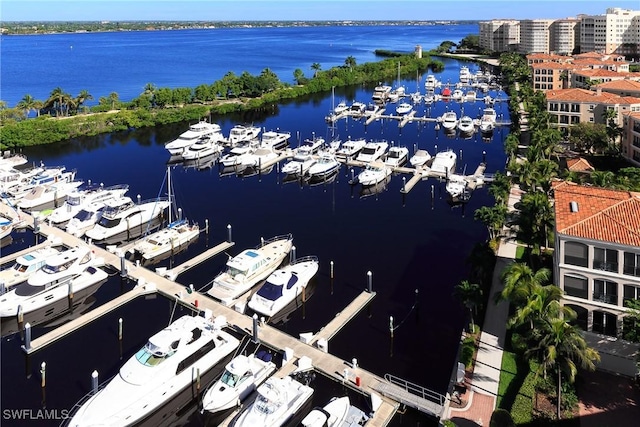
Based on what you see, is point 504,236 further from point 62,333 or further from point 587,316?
point 62,333

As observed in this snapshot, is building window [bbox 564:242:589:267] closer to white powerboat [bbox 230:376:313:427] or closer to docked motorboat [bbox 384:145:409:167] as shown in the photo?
white powerboat [bbox 230:376:313:427]

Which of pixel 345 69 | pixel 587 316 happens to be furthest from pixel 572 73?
pixel 587 316

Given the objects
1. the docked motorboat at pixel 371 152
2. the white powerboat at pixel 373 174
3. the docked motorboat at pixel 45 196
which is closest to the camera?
the docked motorboat at pixel 45 196

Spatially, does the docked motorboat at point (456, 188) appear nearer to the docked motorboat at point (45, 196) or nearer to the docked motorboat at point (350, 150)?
the docked motorboat at point (350, 150)

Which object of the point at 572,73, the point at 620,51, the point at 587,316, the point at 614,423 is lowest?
the point at 614,423

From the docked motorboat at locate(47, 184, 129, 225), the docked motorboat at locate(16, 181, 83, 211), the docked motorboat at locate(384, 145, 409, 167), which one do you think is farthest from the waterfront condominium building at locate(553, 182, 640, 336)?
the docked motorboat at locate(16, 181, 83, 211)

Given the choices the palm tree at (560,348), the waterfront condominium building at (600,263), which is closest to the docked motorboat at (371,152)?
the waterfront condominium building at (600,263)
